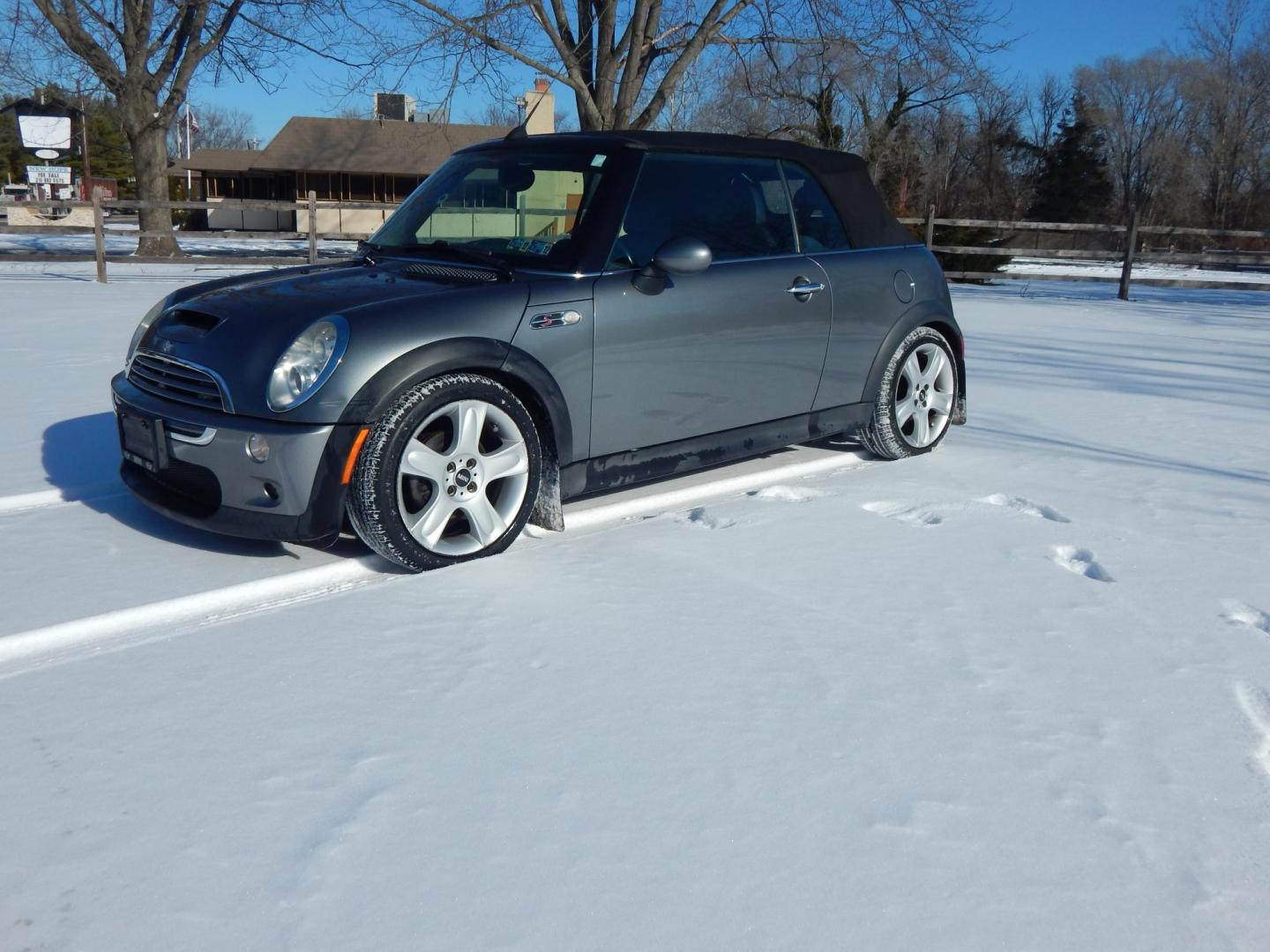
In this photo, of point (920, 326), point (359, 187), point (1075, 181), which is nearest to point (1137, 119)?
point (1075, 181)

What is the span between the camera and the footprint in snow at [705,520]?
456cm

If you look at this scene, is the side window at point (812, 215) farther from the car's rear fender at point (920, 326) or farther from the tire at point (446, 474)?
the tire at point (446, 474)

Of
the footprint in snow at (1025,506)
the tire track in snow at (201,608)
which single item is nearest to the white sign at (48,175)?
the tire track in snow at (201,608)

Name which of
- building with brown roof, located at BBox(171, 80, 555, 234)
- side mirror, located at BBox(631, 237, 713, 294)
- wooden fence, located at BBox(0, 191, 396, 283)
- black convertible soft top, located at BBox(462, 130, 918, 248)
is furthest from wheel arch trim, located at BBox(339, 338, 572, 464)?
building with brown roof, located at BBox(171, 80, 555, 234)

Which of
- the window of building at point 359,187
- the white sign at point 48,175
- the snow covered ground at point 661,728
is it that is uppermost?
the window of building at point 359,187

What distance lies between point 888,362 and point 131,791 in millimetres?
4113

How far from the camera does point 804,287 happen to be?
4996 mm

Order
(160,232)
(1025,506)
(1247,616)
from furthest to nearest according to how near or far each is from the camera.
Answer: (160,232) → (1025,506) → (1247,616)

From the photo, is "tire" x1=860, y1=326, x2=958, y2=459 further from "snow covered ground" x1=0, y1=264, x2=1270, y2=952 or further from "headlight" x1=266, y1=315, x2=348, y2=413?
"headlight" x1=266, y1=315, x2=348, y2=413

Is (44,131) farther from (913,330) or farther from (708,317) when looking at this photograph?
(708,317)

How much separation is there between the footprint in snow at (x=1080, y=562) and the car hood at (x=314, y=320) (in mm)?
2241

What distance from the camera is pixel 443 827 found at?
2.36 m

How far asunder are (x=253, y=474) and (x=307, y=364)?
402mm

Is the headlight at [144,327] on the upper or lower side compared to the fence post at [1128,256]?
lower
